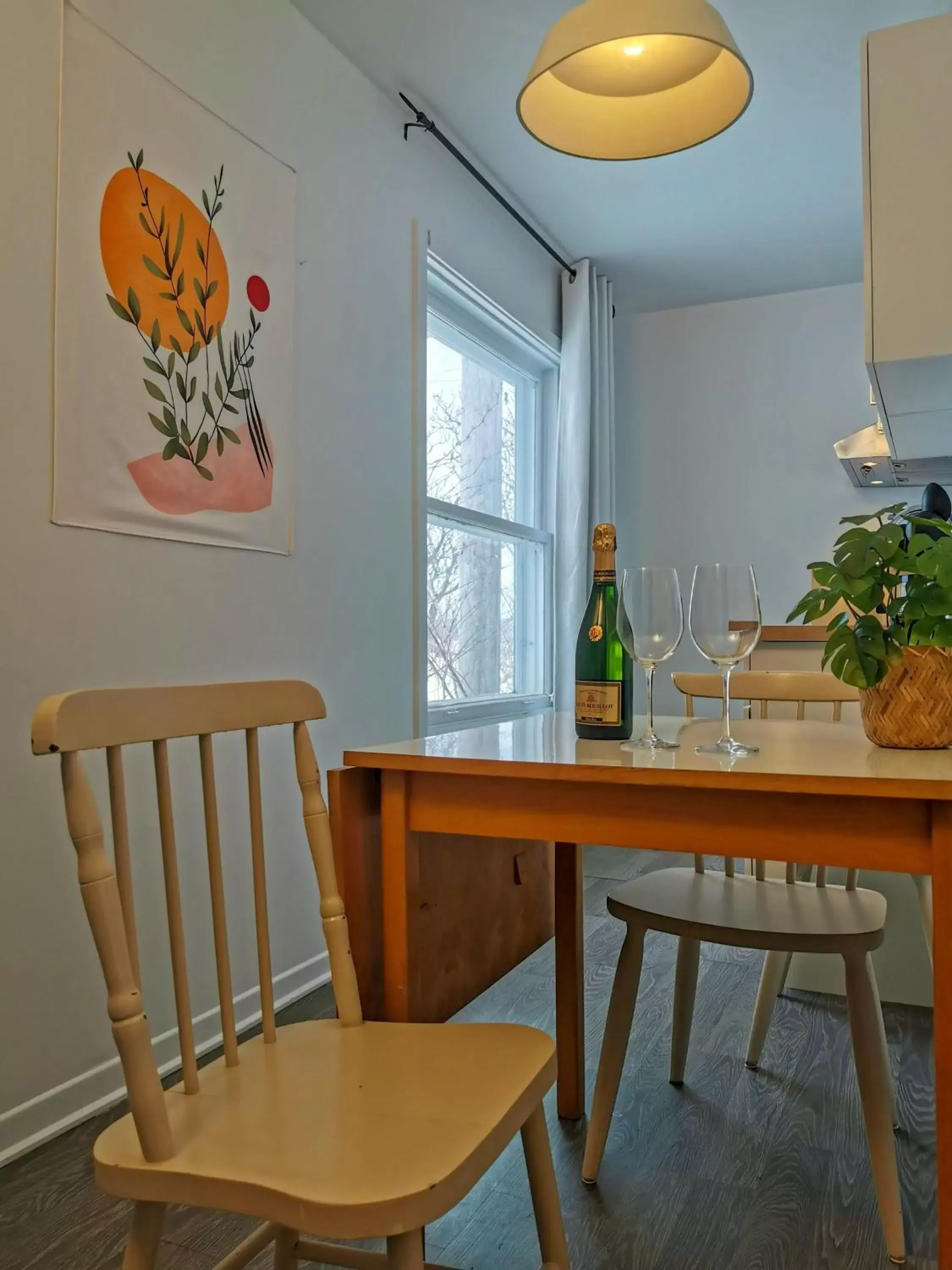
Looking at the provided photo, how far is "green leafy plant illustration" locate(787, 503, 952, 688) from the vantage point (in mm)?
1218

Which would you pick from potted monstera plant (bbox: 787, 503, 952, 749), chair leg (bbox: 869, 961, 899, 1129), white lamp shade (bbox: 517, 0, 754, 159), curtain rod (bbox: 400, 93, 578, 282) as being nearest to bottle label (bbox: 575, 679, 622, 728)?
potted monstera plant (bbox: 787, 503, 952, 749)

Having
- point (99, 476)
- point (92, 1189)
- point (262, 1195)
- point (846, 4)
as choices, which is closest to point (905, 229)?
point (846, 4)

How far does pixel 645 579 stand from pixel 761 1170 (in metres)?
1.04

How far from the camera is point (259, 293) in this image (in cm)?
238

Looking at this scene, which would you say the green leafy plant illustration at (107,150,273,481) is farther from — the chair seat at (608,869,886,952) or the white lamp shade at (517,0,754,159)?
the chair seat at (608,869,886,952)

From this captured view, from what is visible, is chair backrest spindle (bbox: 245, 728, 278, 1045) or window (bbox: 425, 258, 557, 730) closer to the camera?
chair backrest spindle (bbox: 245, 728, 278, 1045)

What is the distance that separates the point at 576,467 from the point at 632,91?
7.94 ft

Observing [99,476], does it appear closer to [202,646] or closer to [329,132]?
[202,646]

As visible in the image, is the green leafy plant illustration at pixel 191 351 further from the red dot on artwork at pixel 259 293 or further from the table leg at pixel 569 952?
the table leg at pixel 569 952

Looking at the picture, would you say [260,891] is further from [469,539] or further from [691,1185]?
[469,539]

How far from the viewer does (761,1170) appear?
1585mm

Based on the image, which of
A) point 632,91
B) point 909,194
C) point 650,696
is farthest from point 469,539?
point 650,696

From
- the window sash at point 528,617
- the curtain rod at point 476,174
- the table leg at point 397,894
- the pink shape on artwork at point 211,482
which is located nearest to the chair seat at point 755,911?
the table leg at point 397,894

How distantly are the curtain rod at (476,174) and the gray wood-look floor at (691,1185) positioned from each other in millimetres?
2595
